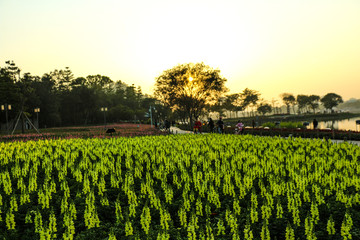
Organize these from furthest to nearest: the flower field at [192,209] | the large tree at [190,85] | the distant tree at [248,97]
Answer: the distant tree at [248,97] < the large tree at [190,85] < the flower field at [192,209]

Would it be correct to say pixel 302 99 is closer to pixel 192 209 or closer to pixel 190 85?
pixel 190 85

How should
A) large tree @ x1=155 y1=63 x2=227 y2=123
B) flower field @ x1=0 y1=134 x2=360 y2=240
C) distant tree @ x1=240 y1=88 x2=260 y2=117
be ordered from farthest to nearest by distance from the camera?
1. distant tree @ x1=240 y1=88 x2=260 y2=117
2. large tree @ x1=155 y1=63 x2=227 y2=123
3. flower field @ x1=0 y1=134 x2=360 y2=240

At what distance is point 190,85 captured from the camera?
45.6 meters

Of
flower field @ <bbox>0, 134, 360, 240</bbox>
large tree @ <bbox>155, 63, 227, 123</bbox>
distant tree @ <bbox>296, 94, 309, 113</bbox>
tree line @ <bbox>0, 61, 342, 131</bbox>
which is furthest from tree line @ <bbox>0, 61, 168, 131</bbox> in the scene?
distant tree @ <bbox>296, 94, 309, 113</bbox>

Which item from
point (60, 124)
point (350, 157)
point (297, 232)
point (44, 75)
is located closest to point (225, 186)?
point (297, 232)

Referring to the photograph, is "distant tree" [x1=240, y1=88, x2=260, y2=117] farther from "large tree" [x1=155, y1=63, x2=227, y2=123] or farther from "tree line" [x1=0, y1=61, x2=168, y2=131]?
"large tree" [x1=155, y1=63, x2=227, y2=123]

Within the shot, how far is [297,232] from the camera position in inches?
193

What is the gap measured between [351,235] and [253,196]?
1.67 m

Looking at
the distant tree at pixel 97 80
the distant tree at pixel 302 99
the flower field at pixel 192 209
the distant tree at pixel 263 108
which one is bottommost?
the flower field at pixel 192 209

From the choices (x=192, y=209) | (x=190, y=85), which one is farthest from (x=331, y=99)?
(x=192, y=209)

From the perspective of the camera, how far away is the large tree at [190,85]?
45.2 meters

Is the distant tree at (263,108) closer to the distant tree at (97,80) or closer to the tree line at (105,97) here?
the tree line at (105,97)

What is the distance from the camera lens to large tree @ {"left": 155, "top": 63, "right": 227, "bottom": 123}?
148 feet

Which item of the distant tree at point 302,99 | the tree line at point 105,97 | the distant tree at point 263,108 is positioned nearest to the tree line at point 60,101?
the tree line at point 105,97
